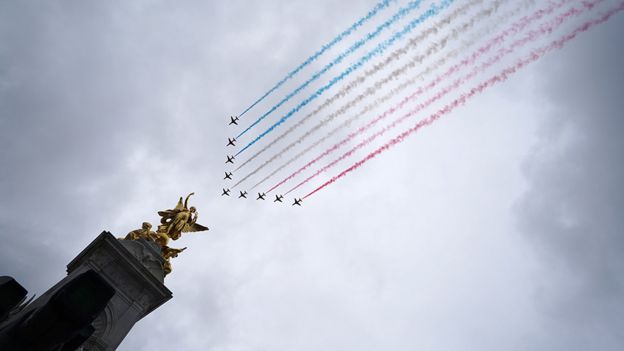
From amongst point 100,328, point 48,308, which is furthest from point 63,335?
point 100,328

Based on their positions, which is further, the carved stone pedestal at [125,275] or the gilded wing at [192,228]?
the gilded wing at [192,228]

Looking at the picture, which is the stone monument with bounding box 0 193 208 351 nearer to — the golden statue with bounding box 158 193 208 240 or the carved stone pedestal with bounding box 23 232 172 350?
the carved stone pedestal with bounding box 23 232 172 350

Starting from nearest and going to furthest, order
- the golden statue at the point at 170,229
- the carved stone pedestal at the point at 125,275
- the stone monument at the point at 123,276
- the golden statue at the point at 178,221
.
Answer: the stone monument at the point at 123,276, the carved stone pedestal at the point at 125,275, the golden statue at the point at 170,229, the golden statue at the point at 178,221

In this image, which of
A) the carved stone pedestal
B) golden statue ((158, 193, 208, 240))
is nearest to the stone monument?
the carved stone pedestal

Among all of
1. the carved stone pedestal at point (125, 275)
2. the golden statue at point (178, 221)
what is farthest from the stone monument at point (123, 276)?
the golden statue at point (178, 221)

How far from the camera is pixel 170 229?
27578 millimetres

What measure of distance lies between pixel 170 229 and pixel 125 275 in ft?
18.0

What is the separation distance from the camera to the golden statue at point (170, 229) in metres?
25.5

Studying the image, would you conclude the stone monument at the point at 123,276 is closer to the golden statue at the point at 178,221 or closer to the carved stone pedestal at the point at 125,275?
the carved stone pedestal at the point at 125,275

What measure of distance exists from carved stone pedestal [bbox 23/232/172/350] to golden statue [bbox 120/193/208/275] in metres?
1.60

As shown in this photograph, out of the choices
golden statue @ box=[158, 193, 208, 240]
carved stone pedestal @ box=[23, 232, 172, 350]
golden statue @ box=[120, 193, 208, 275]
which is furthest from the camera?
golden statue @ box=[158, 193, 208, 240]

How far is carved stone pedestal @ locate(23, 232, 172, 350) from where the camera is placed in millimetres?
20984

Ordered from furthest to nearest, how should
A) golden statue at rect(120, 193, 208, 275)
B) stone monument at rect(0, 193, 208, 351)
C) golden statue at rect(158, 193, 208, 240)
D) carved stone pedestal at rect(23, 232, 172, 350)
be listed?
1. golden statue at rect(158, 193, 208, 240)
2. golden statue at rect(120, 193, 208, 275)
3. carved stone pedestal at rect(23, 232, 172, 350)
4. stone monument at rect(0, 193, 208, 351)

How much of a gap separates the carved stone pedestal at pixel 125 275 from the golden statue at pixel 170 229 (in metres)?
1.60
